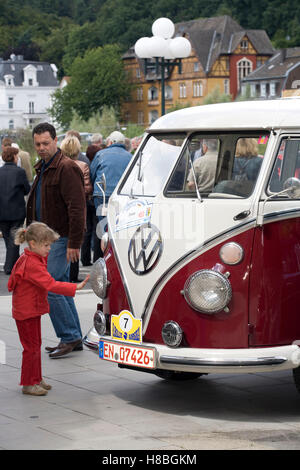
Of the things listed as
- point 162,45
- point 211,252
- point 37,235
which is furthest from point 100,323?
point 162,45

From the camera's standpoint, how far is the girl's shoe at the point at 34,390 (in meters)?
7.71

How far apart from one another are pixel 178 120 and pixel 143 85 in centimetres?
13454

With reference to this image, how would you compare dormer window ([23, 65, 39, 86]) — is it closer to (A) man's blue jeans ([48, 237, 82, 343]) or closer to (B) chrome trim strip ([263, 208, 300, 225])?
(A) man's blue jeans ([48, 237, 82, 343])

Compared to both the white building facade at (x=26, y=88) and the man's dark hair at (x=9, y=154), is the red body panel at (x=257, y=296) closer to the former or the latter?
the man's dark hair at (x=9, y=154)

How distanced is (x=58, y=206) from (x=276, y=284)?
2659 mm

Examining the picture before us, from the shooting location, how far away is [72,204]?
8.91 metres

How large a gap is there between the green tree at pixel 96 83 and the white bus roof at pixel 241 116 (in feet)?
430

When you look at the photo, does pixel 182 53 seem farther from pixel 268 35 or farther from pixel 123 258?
pixel 268 35

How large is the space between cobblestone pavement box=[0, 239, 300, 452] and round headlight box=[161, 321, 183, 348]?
50 centimetres

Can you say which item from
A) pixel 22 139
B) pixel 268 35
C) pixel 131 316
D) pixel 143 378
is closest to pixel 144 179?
pixel 131 316

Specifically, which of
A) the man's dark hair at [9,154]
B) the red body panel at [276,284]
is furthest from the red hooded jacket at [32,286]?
the man's dark hair at [9,154]

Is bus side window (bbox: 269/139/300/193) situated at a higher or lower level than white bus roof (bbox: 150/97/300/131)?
lower

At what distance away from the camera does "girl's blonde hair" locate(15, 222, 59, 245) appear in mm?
7727

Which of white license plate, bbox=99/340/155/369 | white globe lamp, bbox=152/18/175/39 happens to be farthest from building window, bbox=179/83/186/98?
white license plate, bbox=99/340/155/369
